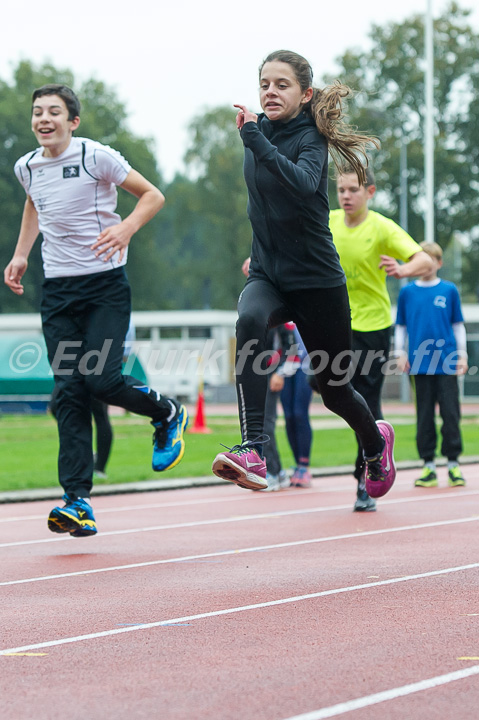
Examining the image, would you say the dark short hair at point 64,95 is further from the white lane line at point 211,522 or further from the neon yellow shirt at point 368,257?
the white lane line at point 211,522

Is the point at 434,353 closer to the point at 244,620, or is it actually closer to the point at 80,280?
the point at 80,280

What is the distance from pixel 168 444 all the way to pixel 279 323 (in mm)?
1411

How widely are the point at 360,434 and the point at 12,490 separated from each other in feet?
15.9

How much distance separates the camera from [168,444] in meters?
6.67

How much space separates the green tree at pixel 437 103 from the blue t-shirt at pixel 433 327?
39.6 m

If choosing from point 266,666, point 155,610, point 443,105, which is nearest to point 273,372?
point 155,610

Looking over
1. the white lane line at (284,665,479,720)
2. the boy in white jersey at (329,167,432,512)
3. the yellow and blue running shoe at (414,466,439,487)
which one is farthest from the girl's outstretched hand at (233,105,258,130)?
the yellow and blue running shoe at (414,466,439,487)

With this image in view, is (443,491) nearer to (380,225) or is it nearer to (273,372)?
(273,372)

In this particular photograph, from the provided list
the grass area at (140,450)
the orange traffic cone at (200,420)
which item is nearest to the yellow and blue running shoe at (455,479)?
the grass area at (140,450)

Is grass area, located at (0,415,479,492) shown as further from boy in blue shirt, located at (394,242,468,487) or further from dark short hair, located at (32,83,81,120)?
dark short hair, located at (32,83,81,120)

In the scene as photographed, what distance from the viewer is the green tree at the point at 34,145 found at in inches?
2304

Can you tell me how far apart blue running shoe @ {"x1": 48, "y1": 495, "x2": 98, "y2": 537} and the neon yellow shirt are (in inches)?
101

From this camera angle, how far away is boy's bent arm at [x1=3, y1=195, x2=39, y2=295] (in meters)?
6.76

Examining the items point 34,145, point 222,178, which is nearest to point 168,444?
point 34,145
